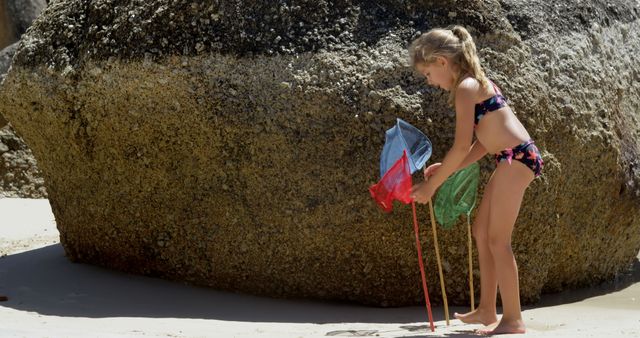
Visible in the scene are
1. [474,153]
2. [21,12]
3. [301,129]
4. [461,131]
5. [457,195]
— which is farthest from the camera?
[21,12]

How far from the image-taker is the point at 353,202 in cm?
476

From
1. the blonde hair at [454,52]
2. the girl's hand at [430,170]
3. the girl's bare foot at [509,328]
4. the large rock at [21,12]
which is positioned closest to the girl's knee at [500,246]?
the girl's bare foot at [509,328]

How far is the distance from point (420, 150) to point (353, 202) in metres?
0.50

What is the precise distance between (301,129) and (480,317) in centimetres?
117

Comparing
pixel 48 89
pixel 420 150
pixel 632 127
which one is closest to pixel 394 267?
pixel 420 150

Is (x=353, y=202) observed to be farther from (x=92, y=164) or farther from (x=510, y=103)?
(x=92, y=164)

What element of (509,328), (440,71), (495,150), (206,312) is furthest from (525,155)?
(206,312)

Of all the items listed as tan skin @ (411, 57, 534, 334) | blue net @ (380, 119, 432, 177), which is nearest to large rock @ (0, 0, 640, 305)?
blue net @ (380, 119, 432, 177)

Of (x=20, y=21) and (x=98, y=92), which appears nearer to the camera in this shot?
(x=98, y=92)

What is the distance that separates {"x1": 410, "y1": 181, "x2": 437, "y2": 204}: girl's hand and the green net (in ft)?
1.33

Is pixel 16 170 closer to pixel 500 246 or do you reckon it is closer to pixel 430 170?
pixel 430 170

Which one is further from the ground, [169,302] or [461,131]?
[461,131]

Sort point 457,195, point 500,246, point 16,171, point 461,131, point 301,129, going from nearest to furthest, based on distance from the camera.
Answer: point 461,131, point 500,246, point 457,195, point 301,129, point 16,171

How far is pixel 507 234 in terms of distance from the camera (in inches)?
164
